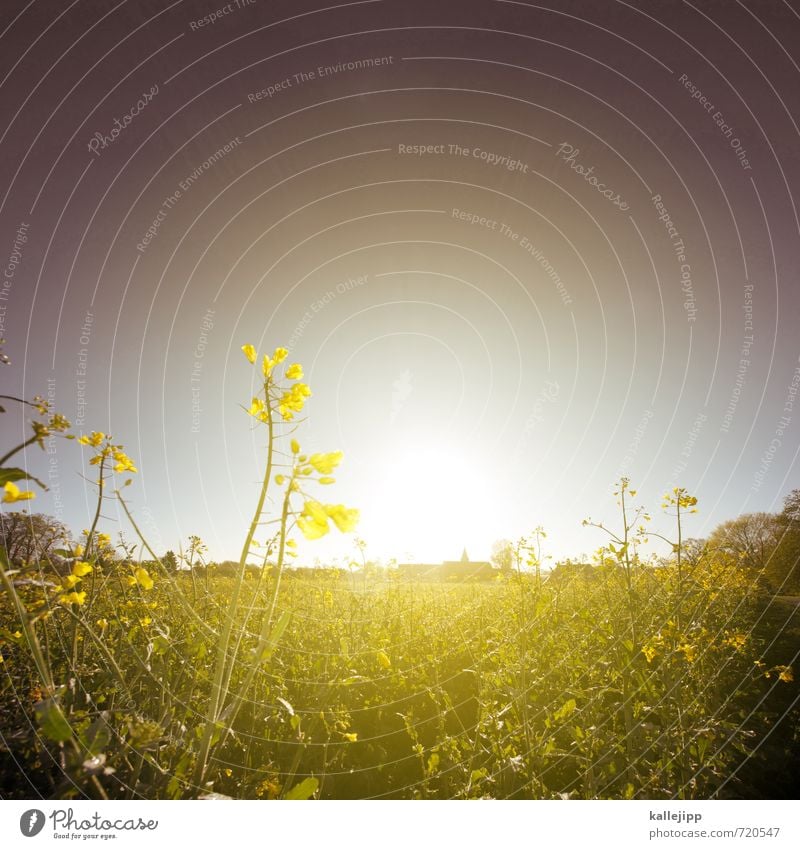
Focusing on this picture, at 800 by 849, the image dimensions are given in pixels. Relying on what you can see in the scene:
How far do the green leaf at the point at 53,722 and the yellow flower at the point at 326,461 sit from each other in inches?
39.6

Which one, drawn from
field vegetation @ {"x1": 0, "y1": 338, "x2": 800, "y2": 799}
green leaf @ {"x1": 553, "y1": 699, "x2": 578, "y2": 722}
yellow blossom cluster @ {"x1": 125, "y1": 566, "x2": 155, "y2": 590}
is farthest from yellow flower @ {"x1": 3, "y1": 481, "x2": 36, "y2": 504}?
green leaf @ {"x1": 553, "y1": 699, "x2": 578, "y2": 722}

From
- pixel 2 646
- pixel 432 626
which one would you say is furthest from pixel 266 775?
pixel 432 626

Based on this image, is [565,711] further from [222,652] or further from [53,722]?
[53,722]

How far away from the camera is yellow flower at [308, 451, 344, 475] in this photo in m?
1.35

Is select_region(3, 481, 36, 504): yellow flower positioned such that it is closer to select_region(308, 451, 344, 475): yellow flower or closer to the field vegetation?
the field vegetation

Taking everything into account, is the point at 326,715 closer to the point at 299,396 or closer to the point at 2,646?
the point at 2,646

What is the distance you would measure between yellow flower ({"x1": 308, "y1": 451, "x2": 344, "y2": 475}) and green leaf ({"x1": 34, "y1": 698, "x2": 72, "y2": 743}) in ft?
3.30

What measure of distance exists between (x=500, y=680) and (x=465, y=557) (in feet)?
192

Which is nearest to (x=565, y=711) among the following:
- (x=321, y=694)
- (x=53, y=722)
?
(x=321, y=694)
